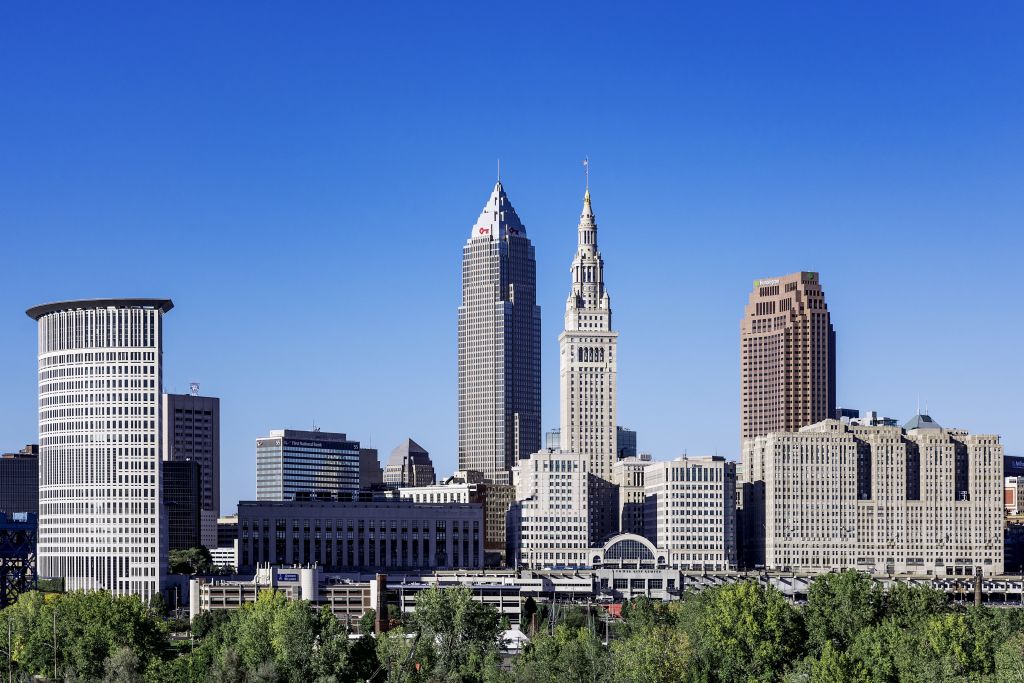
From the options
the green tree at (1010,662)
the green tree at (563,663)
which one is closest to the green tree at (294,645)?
the green tree at (563,663)

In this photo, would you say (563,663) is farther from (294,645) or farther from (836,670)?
(294,645)

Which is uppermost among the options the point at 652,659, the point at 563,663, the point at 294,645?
the point at 294,645

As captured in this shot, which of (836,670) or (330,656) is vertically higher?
(836,670)

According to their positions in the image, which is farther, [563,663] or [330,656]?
[330,656]

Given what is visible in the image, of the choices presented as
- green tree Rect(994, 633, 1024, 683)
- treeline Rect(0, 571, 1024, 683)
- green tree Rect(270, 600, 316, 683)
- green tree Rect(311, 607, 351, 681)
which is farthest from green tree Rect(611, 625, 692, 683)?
green tree Rect(270, 600, 316, 683)

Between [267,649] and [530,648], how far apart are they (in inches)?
978

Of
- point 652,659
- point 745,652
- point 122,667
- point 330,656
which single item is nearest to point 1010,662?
point 652,659

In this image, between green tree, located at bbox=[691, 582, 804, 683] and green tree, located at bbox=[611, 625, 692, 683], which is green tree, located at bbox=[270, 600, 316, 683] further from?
green tree, located at bbox=[691, 582, 804, 683]

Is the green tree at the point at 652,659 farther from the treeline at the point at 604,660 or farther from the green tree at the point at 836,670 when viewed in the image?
the green tree at the point at 836,670

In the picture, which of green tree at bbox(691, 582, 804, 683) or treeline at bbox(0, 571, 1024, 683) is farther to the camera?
green tree at bbox(691, 582, 804, 683)

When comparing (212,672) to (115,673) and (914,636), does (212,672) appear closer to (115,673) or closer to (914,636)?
(115,673)

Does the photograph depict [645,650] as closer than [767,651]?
Yes

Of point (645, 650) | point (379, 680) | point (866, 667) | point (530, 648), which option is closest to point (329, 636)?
point (379, 680)

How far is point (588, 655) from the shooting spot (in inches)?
7106
